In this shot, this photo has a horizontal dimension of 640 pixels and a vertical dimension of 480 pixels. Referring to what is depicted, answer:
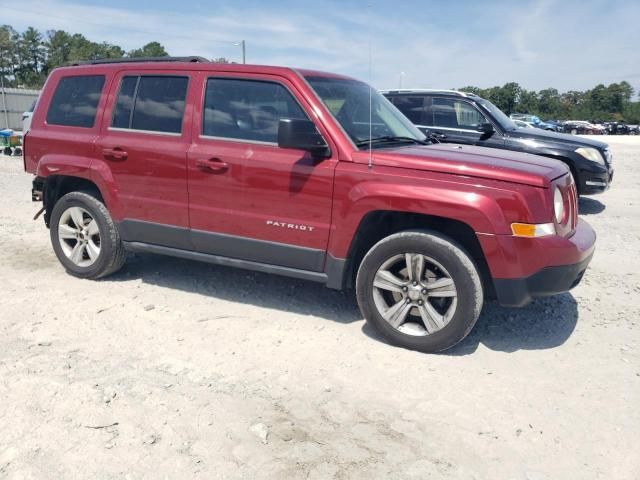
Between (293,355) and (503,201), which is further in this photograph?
(293,355)

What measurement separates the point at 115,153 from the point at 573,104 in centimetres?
8764

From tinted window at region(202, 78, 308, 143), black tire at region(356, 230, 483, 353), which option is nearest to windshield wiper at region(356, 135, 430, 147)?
tinted window at region(202, 78, 308, 143)

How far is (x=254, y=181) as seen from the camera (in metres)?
4.25

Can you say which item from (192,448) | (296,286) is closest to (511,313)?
(296,286)

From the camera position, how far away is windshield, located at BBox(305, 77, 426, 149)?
426 centimetres

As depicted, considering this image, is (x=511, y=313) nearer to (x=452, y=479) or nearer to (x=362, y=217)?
(x=362, y=217)

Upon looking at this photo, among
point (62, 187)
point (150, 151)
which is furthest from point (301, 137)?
point (62, 187)

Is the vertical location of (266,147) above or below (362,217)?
above

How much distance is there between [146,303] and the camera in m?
4.80

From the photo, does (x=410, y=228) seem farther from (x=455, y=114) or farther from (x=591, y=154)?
(x=591, y=154)

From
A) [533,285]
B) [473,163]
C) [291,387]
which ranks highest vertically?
[473,163]

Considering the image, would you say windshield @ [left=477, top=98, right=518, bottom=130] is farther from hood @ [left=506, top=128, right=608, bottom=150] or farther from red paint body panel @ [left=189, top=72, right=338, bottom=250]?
red paint body panel @ [left=189, top=72, right=338, bottom=250]

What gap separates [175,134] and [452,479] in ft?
10.8

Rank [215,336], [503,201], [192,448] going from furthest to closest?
[215,336] < [503,201] < [192,448]
